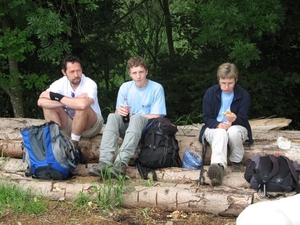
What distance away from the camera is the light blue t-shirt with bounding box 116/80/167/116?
5773 mm

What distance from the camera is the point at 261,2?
761cm

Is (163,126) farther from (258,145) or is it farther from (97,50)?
(97,50)

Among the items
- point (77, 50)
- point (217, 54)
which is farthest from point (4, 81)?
point (217, 54)

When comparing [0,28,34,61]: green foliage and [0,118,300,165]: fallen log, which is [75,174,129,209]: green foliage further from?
[0,28,34,61]: green foliage

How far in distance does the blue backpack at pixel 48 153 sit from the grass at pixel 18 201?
0.99ft

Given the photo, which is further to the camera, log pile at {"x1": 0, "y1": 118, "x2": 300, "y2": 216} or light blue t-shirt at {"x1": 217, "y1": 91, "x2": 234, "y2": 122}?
light blue t-shirt at {"x1": 217, "y1": 91, "x2": 234, "y2": 122}

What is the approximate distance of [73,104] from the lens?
5617 mm

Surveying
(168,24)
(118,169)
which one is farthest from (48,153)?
(168,24)

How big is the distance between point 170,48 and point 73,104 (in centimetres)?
705

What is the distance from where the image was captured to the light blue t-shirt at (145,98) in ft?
18.9

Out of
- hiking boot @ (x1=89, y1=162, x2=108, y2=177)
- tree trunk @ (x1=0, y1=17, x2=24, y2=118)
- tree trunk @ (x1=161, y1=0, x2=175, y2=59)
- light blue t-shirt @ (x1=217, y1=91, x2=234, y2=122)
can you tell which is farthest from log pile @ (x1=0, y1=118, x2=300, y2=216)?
tree trunk @ (x1=161, y1=0, x2=175, y2=59)

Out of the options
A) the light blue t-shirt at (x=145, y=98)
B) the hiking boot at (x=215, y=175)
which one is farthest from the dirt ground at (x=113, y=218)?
the light blue t-shirt at (x=145, y=98)

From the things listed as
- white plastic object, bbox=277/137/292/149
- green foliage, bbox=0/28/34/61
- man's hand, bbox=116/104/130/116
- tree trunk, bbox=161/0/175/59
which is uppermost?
tree trunk, bbox=161/0/175/59

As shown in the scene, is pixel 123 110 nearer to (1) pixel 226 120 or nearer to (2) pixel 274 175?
(1) pixel 226 120
